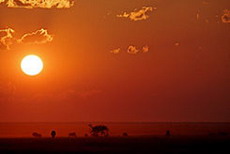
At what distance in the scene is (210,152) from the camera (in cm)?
3747

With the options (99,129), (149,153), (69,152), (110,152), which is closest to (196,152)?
(149,153)

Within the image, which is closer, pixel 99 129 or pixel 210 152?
pixel 210 152

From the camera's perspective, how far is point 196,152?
37844mm

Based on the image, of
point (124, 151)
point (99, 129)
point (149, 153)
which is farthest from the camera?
point (99, 129)

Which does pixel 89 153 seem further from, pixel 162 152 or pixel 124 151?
pixel 162 152

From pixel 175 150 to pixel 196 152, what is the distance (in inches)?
89.5

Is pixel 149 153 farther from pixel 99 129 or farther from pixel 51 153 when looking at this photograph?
pixel 99 129

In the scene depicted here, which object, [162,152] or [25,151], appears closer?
[162,152]

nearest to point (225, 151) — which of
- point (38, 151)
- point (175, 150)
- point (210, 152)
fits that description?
point (210, 152)

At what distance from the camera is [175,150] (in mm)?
39719

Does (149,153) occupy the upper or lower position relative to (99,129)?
lower

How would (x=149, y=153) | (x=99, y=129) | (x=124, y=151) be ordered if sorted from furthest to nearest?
(x=99, y=129) → (x=124, y=151) → (x=149, y=153)

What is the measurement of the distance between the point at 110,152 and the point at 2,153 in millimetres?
7806

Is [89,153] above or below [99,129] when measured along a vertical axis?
below
